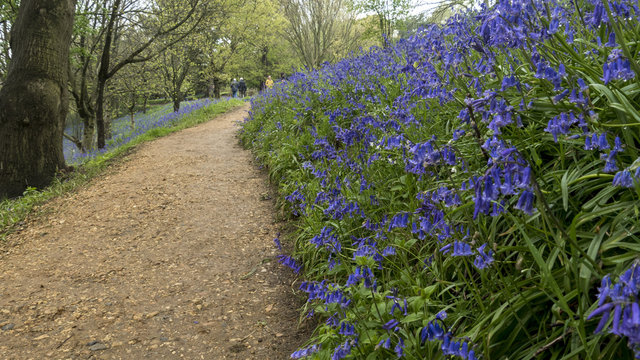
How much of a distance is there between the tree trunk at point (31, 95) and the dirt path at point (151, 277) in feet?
4.02

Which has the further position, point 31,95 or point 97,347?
point 31,95

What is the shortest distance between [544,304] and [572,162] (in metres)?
0.91

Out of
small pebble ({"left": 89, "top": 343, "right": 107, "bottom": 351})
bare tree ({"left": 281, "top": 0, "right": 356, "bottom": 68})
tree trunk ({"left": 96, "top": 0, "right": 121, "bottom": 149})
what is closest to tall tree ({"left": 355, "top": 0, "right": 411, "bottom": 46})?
bare tree ({"left": 281, "top": 0, "right": 356, "bottom": 68})

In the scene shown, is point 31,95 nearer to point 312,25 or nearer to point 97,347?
point 97,347

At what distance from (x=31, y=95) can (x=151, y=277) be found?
5.13 meters

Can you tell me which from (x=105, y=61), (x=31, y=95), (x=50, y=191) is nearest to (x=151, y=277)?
(x=50, y=191)

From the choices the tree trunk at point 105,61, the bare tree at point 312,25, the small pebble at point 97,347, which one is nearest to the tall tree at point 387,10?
the bare tree at point 312,25

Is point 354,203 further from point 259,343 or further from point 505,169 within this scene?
point 505,169

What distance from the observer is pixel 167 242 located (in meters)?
4.90

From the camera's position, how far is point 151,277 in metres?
4.15

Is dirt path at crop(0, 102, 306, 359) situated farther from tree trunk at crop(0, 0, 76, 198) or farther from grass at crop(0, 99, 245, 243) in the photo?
tree trunk at crop(0, 0, 76, 198)

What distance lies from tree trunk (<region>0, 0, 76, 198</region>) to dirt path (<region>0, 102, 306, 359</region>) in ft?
4.02

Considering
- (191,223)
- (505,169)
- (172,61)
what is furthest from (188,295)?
(172,61)

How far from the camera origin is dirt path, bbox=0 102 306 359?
317cm
